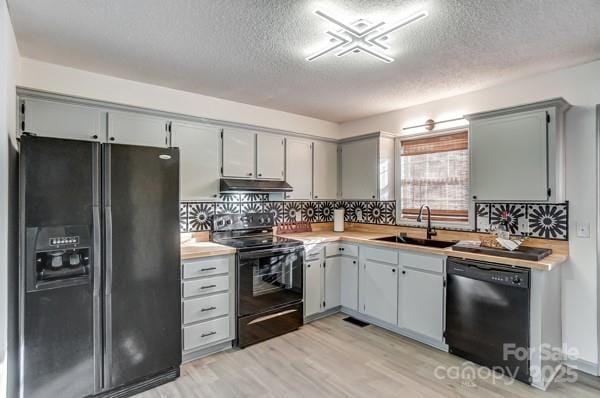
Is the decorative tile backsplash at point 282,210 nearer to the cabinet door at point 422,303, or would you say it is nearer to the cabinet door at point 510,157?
the cabinet door at point 422,303

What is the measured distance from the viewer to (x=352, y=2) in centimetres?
174

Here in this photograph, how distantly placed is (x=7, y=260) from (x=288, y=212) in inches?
113

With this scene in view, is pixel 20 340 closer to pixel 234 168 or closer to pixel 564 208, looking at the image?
pixel 234 168

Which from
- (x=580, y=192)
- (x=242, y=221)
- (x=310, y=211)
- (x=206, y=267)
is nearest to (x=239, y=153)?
(x=242, y=221)

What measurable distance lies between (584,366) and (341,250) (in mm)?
2375

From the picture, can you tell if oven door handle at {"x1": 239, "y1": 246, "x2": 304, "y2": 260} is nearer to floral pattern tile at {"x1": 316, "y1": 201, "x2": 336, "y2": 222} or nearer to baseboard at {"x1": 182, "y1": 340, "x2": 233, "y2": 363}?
baseboard at {"x1": 182, "y1": 340, "x2": 233, "y2": 363}

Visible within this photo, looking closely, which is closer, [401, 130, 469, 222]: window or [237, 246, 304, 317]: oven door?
[237, 246, 304, 317]: oven door

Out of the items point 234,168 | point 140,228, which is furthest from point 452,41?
point 140,228

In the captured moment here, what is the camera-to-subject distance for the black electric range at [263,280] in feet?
9.82

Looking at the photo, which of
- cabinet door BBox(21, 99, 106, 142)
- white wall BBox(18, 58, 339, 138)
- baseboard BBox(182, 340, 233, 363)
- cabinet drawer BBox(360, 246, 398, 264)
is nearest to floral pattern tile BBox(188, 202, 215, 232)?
white wall BBox(18, 58, 339, 138)

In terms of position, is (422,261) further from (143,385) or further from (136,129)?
(136,129)

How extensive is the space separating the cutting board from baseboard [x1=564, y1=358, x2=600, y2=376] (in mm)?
932

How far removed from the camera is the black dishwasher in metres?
2.39

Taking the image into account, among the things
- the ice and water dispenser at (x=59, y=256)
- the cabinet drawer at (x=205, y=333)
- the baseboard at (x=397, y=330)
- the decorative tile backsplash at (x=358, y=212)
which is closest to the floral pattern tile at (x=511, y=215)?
the decorative tile backsplash at (x=358, y=212)
